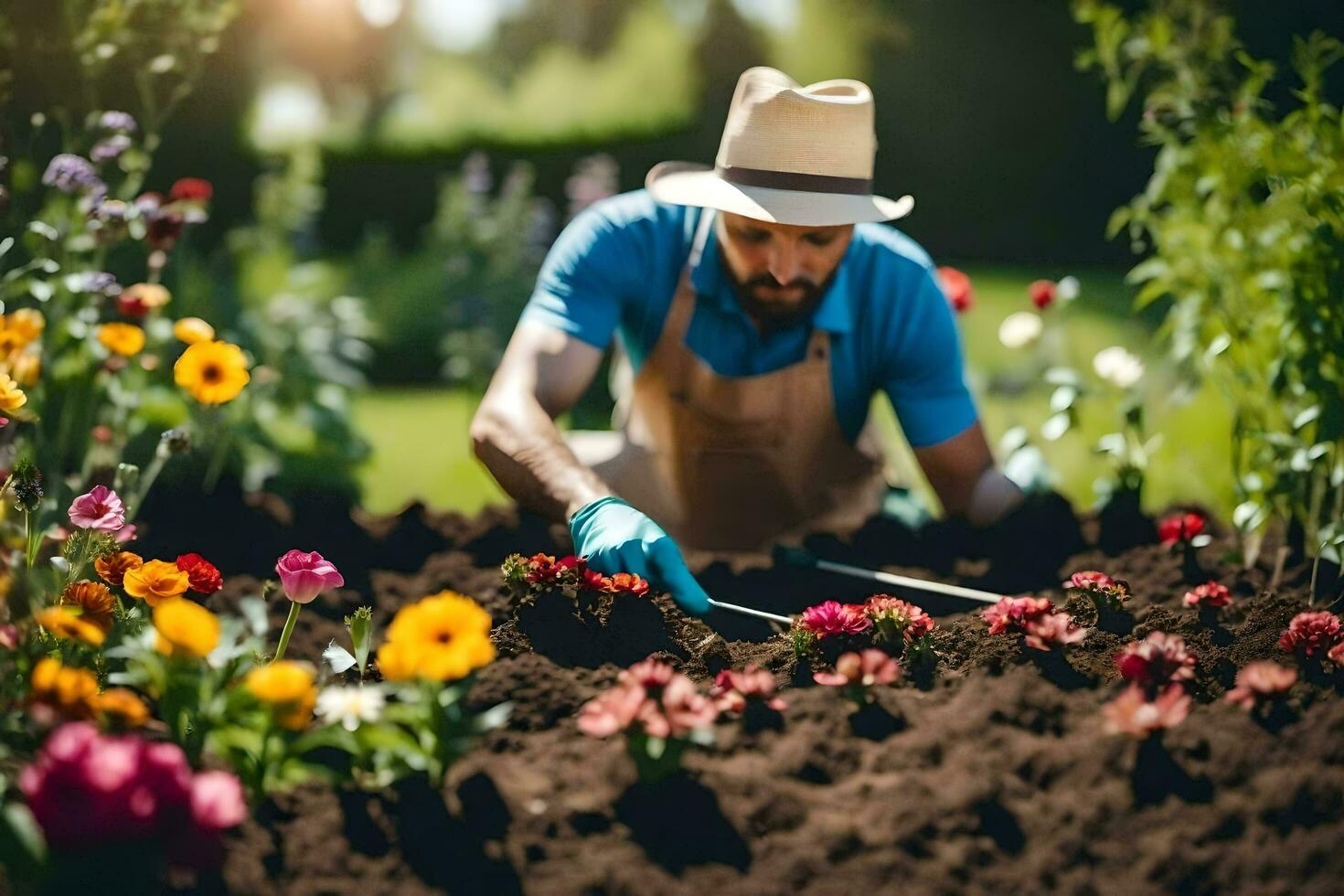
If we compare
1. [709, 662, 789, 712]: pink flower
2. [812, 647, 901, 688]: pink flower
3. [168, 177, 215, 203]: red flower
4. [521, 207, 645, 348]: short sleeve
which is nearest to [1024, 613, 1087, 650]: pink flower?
[812, 647, 901, 688]: pink flower

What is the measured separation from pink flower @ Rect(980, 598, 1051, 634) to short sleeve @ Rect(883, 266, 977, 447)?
87cm

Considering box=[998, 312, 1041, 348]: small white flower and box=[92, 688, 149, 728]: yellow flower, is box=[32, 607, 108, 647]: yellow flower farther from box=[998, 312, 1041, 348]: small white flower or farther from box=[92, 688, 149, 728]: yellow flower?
box=[998, 312, 1041, 348]: small white flower

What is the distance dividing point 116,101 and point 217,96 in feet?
6.57

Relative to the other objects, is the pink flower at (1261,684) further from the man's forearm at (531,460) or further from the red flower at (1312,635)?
the man's forearm at (531,460)

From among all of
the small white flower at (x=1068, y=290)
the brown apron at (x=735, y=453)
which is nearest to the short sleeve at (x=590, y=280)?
the brown apron at (x=735, y=453)

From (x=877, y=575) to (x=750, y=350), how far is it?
630 mm

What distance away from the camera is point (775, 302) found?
2.75 m

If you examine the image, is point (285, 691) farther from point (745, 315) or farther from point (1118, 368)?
point (1118, 368)

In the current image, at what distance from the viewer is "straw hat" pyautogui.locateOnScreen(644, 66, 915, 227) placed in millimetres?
2525

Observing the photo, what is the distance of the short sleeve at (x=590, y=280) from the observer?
9.27ft

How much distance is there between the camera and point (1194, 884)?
4.96 feet

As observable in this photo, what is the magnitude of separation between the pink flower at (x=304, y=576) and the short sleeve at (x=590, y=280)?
103 cm

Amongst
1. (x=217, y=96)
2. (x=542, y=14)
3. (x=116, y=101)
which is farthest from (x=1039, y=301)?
(x=542, y=14)

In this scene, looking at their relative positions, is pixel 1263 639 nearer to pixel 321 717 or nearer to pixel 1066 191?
pixel 321 717
